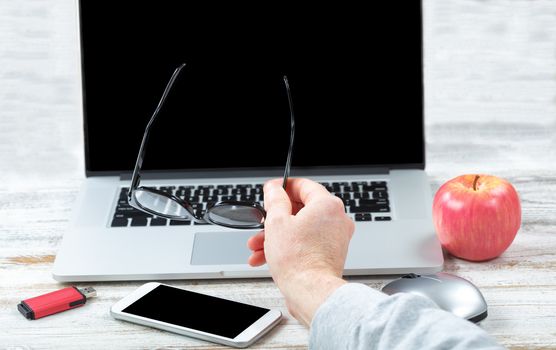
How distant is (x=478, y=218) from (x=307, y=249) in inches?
14.0

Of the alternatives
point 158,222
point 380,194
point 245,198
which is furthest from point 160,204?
point 380,194

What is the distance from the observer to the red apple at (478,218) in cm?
111

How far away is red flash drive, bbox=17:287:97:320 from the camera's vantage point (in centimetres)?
103

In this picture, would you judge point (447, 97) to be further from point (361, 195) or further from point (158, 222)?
point (158, 222)

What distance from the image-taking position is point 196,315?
1003 mm

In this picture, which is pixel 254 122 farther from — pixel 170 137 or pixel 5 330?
pixel 5 330

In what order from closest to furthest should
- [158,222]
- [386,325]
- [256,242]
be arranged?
1. [386,325]
2. [256,242]
3. [158,222]

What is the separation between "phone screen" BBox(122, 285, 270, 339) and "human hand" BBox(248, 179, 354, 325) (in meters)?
0.14

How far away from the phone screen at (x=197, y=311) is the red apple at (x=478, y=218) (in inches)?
11.6

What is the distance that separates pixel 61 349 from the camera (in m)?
0.96

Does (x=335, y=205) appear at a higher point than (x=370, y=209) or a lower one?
higher

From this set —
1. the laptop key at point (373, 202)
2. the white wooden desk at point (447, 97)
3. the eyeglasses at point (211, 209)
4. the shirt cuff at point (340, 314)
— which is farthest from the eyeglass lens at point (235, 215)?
the white wooden desk at point (447, 97)

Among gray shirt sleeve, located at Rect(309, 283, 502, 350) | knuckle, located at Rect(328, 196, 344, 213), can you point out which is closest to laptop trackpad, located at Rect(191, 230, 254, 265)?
knuckle, located at Rect(328, 196, 344, 213)

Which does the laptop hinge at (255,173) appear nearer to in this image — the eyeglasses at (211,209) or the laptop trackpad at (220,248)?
the laptop trackpad at (220,248)
